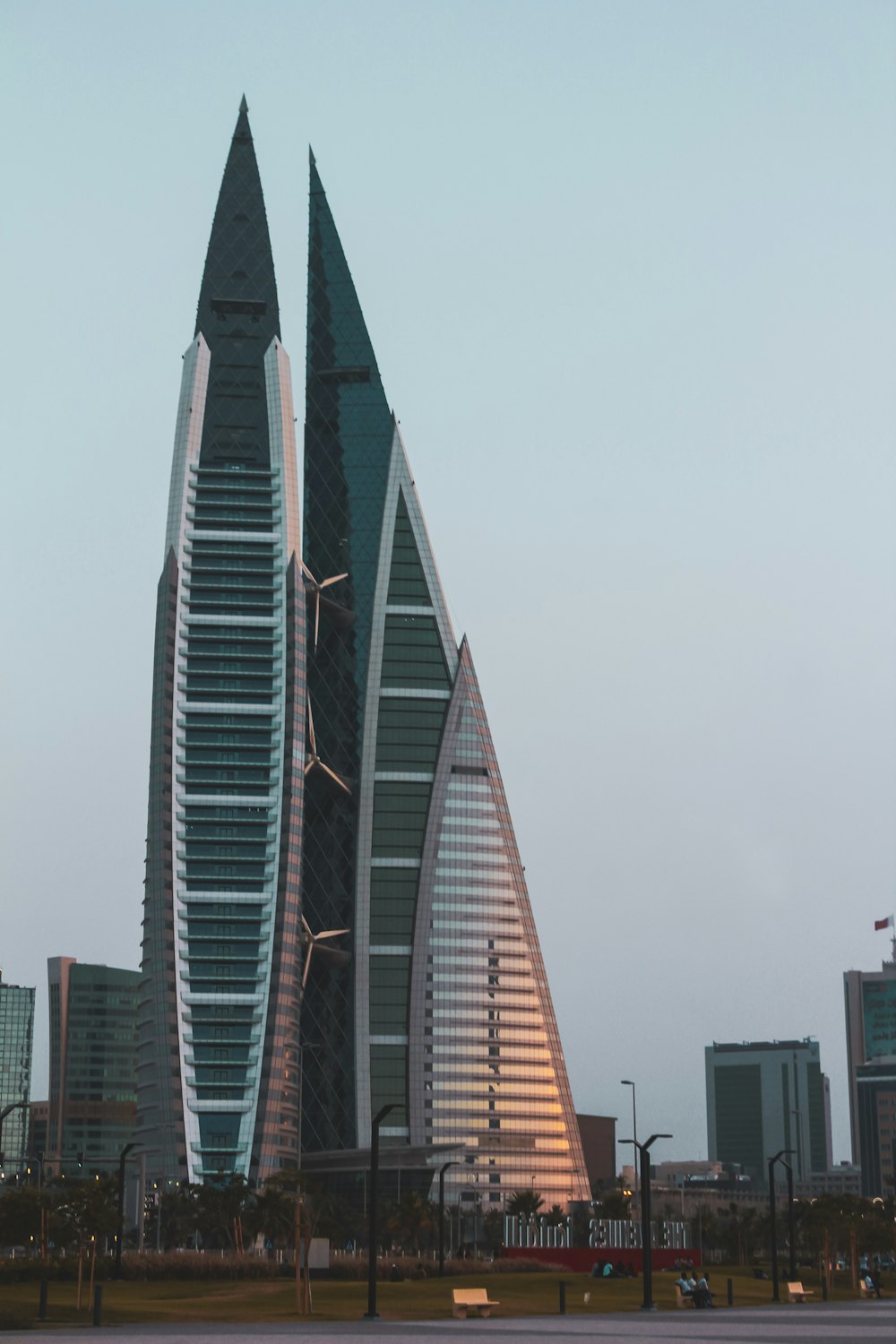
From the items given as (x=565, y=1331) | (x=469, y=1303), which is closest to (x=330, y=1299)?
(x=469, y=1303)

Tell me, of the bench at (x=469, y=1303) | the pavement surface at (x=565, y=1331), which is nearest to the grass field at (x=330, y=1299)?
the bench at (x=469, y=1303)

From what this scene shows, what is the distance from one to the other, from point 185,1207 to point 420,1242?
24433mm

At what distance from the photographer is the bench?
67188mm

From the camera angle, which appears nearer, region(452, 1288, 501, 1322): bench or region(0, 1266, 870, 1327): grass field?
region(0, 1266, 870, 1327): grass field

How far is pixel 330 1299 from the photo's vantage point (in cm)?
8025

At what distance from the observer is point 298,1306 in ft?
234

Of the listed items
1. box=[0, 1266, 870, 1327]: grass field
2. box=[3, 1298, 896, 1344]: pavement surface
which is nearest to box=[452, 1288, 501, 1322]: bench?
box=[0, 1266, 870, 1327]: grass field

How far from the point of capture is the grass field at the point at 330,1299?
64.2 meters

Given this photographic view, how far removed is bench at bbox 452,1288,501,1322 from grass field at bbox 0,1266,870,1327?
0.99 metres

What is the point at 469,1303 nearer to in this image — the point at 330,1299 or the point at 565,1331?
the point at 565,1331

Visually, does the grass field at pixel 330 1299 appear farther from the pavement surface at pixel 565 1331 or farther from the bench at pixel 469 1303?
the pavement surface at pixel 565 1331

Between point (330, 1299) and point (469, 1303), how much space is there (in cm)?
1483

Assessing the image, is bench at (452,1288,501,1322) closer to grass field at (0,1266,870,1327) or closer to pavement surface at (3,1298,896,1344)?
grass field at (0,1266,870,1327)

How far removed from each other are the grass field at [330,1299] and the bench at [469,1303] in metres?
0.99
